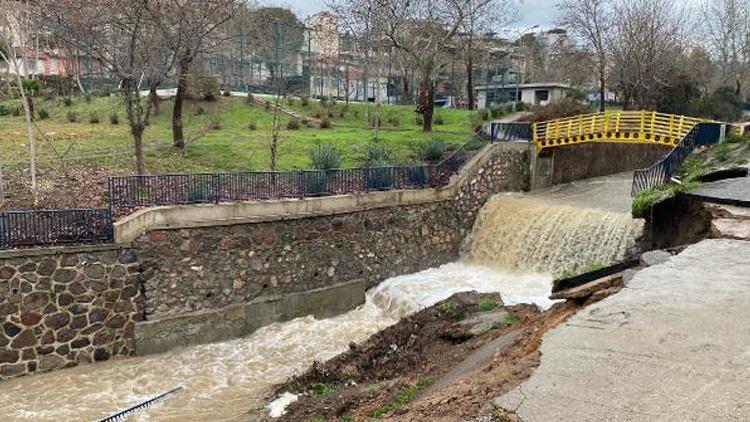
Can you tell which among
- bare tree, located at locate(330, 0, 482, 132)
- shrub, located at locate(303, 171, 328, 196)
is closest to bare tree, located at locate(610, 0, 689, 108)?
bare tree, located at locate(330, 0, 482, 132)

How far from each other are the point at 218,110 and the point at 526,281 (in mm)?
19244

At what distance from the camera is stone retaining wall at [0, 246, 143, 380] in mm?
11836

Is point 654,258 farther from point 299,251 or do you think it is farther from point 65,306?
point 65,306

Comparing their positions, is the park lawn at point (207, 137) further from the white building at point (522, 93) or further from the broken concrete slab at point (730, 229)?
the white building at point (522, 93)

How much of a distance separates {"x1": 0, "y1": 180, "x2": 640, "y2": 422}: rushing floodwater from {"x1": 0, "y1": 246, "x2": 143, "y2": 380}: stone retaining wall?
37 cm

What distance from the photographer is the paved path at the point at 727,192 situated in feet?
31.8

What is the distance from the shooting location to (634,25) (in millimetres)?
37875

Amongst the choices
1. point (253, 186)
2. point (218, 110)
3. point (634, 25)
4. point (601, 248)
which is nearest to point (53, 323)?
point (253, 186)

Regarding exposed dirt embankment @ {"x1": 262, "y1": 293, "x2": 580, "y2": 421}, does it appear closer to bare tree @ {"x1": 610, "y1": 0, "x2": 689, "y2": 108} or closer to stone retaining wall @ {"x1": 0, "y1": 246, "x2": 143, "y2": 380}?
stone retaining wall @ {"x1": 0, "y1": 246, "x2": 143, "y2": 380}

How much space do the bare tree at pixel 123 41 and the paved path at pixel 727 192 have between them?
1327 cm

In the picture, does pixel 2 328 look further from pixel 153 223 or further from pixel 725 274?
pixel 725 274

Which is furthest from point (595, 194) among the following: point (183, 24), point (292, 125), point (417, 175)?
point (183, 24)

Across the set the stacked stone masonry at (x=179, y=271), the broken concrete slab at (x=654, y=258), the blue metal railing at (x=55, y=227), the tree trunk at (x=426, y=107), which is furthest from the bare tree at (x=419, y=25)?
the broken concrete slab at (x=654, y=258)

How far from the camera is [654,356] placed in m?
5.59
